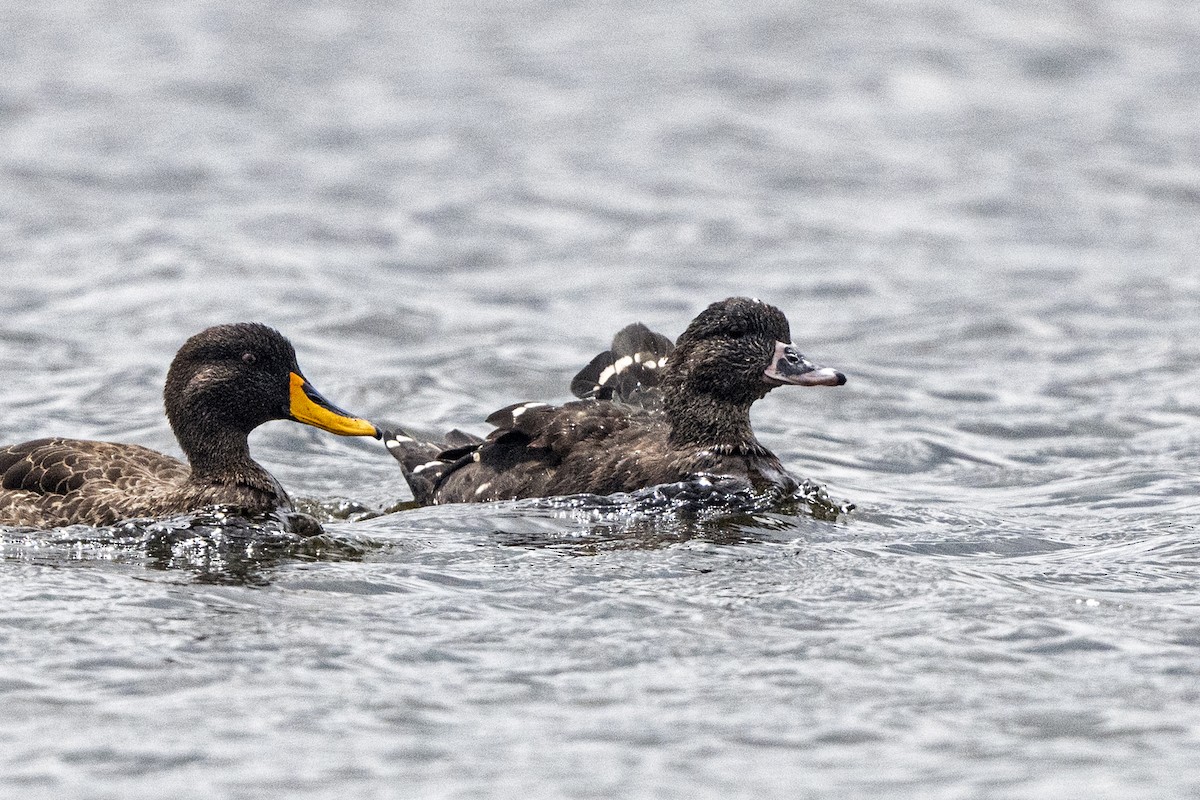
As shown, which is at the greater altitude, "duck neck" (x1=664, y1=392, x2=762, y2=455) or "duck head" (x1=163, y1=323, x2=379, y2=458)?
"duck head" (x1=163, y1=323, x2=379, y2=458)

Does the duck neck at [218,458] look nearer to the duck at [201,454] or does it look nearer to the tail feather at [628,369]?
the duck at [201,454]

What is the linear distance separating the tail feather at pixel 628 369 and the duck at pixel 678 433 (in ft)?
2.12

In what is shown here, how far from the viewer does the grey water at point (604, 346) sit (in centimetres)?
698

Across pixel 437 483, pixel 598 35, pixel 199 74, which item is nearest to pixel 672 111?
pixel 598 35

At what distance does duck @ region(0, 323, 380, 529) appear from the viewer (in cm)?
983

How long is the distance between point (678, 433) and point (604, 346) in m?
5.06

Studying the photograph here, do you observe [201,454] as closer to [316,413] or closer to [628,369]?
[316,413]

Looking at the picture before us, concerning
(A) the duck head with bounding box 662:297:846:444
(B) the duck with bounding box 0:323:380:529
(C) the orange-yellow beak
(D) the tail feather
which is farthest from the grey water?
(D) the tail feather

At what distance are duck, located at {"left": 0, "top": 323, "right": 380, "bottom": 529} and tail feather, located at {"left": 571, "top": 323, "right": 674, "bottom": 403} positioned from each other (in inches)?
77.5

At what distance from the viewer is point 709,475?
34.5 feet

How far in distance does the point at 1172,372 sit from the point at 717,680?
8.49 meters

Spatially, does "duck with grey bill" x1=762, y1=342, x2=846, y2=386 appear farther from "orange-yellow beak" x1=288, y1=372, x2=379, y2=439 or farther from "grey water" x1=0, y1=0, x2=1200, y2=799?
"orange-yellow beak" x1=288, y1=372, x2=379, y2=439

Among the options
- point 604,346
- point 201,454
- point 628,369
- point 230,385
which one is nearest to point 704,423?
point 628,369

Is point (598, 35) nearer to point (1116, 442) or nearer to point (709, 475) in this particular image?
point (1116, 442)
